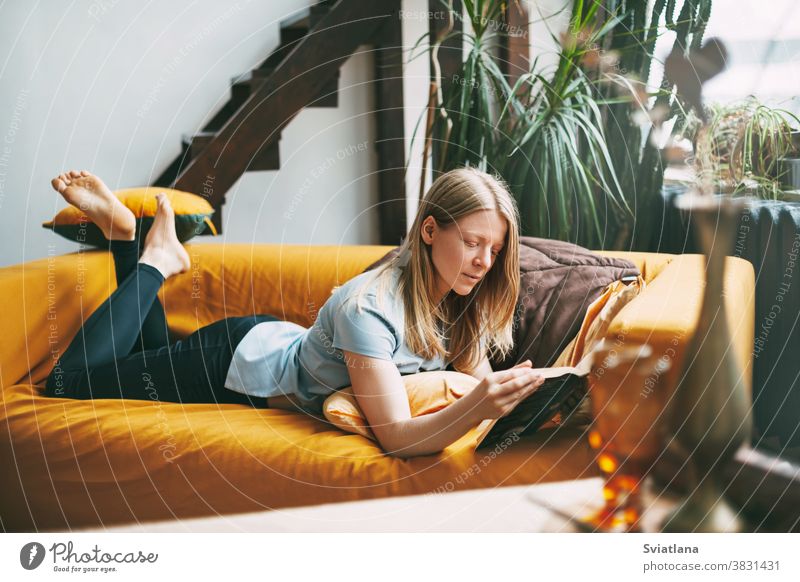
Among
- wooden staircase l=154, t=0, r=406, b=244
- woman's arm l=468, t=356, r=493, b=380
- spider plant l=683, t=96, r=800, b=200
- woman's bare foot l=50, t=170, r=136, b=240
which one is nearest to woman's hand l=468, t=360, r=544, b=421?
woman's arm l=468, t=356, r=493, b=380

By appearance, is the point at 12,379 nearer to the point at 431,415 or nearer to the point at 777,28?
the point at 431,415

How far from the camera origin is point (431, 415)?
918 millimetres

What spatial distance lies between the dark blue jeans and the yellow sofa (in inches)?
1.5

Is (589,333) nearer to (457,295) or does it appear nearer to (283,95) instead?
(457,295)

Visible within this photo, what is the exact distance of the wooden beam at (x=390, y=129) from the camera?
6.13 feet

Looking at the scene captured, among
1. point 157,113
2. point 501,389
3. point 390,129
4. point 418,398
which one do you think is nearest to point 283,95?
point 390,129

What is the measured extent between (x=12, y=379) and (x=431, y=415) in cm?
69

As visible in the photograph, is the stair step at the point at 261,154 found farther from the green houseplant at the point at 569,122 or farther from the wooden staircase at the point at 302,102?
the green houseplant at the point at 569,122

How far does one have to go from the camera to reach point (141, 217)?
139 cm

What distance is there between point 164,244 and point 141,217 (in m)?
0.11

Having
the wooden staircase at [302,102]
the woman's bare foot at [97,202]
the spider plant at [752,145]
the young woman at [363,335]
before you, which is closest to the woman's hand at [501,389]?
the young woman at [363,335]

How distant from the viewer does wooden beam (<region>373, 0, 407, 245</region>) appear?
187 centimetres

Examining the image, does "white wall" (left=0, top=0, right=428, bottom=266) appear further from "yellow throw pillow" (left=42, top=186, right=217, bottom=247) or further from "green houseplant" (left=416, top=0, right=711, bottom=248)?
"green houseplant" (left=416, top=0, right=711, bottom=248)

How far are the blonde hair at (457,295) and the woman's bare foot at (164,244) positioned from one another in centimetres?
45
